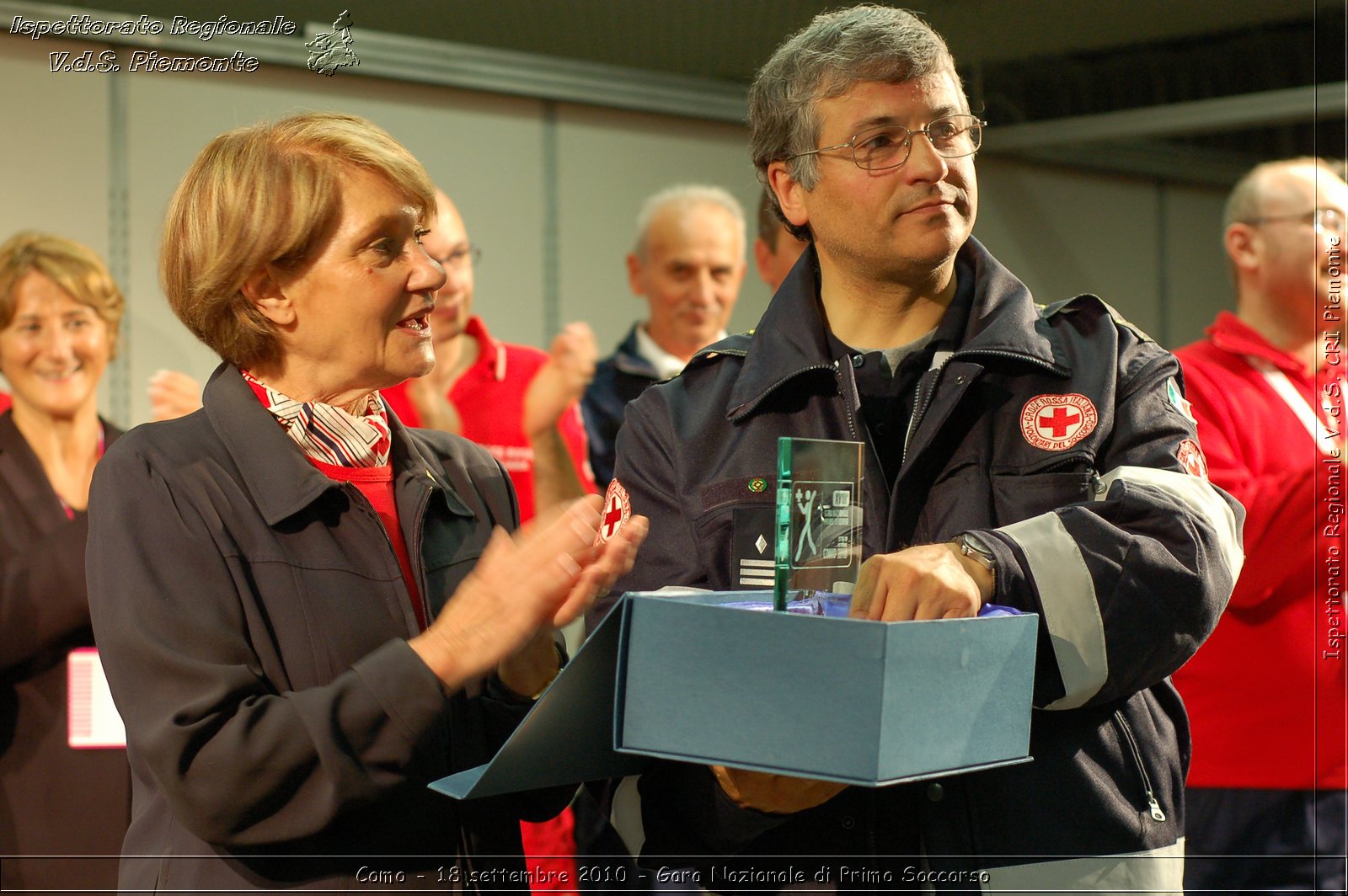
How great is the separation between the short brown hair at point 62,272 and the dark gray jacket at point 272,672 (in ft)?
5.83

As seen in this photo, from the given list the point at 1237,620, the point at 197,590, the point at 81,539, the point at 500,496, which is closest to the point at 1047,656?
the point at 500,496

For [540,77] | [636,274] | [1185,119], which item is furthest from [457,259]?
[1185,119]

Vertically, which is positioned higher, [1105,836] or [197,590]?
[197,590]

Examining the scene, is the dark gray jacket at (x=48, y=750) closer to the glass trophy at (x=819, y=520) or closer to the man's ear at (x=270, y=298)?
the man's ear at (x=270, y=298)

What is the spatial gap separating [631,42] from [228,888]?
13.2 feet

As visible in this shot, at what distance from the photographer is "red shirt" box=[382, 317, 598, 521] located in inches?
142

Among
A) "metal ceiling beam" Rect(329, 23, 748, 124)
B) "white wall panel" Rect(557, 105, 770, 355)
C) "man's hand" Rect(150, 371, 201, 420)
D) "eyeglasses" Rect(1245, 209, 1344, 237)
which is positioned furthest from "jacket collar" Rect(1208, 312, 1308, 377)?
"white wall panel" Rect(557, 105, 770, 355)

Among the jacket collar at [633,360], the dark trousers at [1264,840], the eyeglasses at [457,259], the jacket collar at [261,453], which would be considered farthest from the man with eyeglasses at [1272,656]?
the jacket collar at [261,453]

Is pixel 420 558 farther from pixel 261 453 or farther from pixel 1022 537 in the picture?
pixel 1022 537

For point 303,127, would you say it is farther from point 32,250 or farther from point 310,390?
point 32,250

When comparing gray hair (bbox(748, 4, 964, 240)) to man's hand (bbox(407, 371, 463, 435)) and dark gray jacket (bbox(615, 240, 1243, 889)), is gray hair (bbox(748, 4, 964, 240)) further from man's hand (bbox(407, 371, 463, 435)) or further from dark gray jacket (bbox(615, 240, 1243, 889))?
man's hand (bbox(407, 371, 463, 435))

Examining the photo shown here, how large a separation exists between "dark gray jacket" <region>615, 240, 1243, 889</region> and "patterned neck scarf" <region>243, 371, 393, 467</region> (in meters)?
0.34

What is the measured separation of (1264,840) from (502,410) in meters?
2.19

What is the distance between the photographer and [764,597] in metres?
1.46
